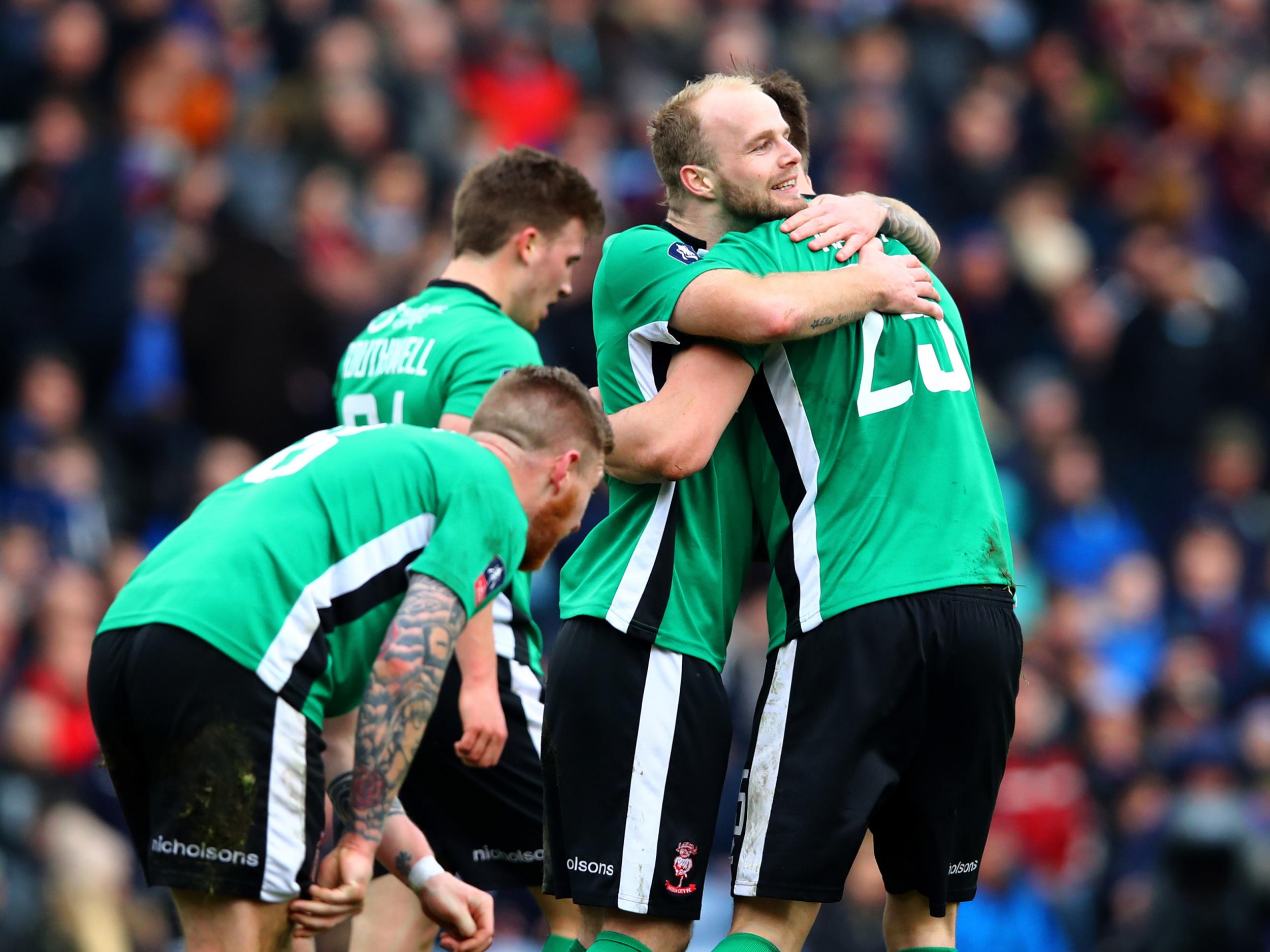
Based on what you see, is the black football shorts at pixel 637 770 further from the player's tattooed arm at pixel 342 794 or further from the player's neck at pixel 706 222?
the player's neck at pixel 706 222

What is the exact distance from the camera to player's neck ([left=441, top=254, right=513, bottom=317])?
6.13 meters

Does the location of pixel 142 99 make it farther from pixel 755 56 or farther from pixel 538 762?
pixel 538 762

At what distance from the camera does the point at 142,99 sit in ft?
37.2

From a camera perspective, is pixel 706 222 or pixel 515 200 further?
pixel 515 200

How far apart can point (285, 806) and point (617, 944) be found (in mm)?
957

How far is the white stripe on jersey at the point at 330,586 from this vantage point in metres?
4.16

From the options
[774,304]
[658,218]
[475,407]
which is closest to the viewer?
[774,304]

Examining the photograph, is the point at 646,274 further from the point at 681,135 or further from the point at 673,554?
the point at 673,554

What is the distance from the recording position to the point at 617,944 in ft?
14.7

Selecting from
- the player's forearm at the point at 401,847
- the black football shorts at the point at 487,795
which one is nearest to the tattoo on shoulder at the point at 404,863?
the player's forearm at the point at 401,847

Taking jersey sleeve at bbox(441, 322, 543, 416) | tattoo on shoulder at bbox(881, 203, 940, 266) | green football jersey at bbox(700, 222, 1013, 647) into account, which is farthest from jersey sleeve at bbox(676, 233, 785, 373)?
jersey sleeve at bbox(441, 322, 543, 416)

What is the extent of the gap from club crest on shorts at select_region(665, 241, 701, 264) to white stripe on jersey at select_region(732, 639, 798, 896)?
1083mm

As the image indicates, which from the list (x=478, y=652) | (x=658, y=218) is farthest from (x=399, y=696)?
(x=658, y=218)

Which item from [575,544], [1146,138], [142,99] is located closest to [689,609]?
[575,544]
